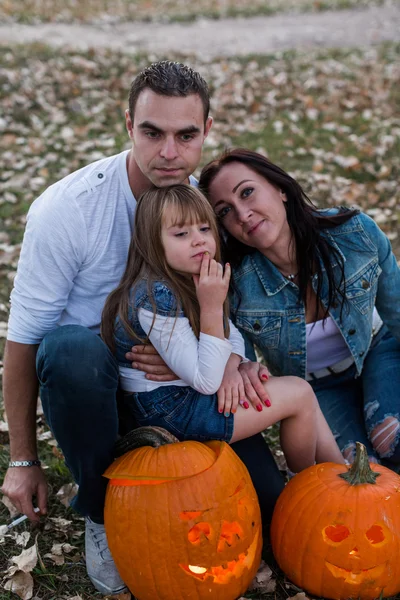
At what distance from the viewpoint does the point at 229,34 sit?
46.9 ft

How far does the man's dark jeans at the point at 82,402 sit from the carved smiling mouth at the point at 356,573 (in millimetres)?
992

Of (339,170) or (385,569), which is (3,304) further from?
(339,170)

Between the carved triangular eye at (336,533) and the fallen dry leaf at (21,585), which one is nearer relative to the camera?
the carved triangular eye at (336,533)

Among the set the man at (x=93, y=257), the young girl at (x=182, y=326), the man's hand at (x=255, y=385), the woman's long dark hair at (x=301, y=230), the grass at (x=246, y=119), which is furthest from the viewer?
the grass at (x=246, y=119)

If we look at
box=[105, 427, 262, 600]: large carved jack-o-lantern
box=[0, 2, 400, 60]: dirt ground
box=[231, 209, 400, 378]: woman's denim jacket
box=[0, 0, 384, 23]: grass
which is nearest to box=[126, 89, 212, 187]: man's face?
box=[231, 209, 400, 378]: woman's denim jacket

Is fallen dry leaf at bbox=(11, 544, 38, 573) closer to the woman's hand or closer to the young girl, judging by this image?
the young girl

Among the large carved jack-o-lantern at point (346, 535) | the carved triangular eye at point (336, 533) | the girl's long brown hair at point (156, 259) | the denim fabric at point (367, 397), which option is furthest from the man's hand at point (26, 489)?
the denim fabric at point (367, 397)

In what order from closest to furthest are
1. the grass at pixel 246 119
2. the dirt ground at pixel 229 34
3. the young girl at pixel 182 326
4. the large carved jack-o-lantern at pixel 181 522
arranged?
the large carved jack-o-lantern at pixel 181 522
the young girl at pixel 182 326
the grass at pixel 246 119
the dirt ground at pixel 229 34

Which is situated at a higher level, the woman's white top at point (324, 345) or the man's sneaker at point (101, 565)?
the woman's white top at point (324, 345)

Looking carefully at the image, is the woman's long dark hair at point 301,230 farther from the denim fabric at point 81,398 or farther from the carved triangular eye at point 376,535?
the carved triangular eye at point 376,535

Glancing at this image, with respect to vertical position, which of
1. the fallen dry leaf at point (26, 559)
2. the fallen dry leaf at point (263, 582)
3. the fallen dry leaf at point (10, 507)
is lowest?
the fallen dry leaf at point (10, 507)

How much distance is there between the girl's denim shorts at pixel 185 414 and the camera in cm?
290

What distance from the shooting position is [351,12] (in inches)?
651

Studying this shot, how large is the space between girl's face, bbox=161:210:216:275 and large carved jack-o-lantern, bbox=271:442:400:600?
1.04 metres
